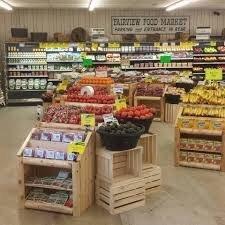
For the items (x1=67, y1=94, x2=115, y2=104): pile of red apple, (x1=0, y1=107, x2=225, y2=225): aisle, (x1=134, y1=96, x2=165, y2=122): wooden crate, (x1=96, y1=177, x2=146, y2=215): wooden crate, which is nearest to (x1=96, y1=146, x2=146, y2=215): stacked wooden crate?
(x1=96, y1=177, x2=146, y2=215): wooden crate

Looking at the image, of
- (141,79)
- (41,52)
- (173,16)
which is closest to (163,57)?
(141,79)

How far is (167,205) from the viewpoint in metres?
4.80

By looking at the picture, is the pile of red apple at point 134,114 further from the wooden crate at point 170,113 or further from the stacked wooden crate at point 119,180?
the wooden crate at point 170,113

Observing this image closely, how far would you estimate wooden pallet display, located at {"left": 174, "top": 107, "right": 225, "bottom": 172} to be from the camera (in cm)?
608

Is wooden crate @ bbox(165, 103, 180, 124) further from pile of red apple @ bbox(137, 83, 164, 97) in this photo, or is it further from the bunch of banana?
the bunch of banana

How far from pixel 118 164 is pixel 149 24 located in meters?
10.2

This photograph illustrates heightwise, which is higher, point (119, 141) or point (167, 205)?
point (119, 141)

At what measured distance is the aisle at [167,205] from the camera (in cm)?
441

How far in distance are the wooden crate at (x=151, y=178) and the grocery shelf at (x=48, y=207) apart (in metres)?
1.12

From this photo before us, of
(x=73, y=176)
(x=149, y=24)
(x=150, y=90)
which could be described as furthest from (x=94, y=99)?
(x=149, y=24)

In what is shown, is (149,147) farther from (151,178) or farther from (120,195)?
(120,195)

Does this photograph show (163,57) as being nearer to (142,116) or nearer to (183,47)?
(183,47)

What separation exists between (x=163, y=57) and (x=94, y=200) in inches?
313

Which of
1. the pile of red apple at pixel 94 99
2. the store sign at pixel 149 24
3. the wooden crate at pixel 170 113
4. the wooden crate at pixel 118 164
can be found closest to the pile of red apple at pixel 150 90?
the wooden crate at pixel 170 113
